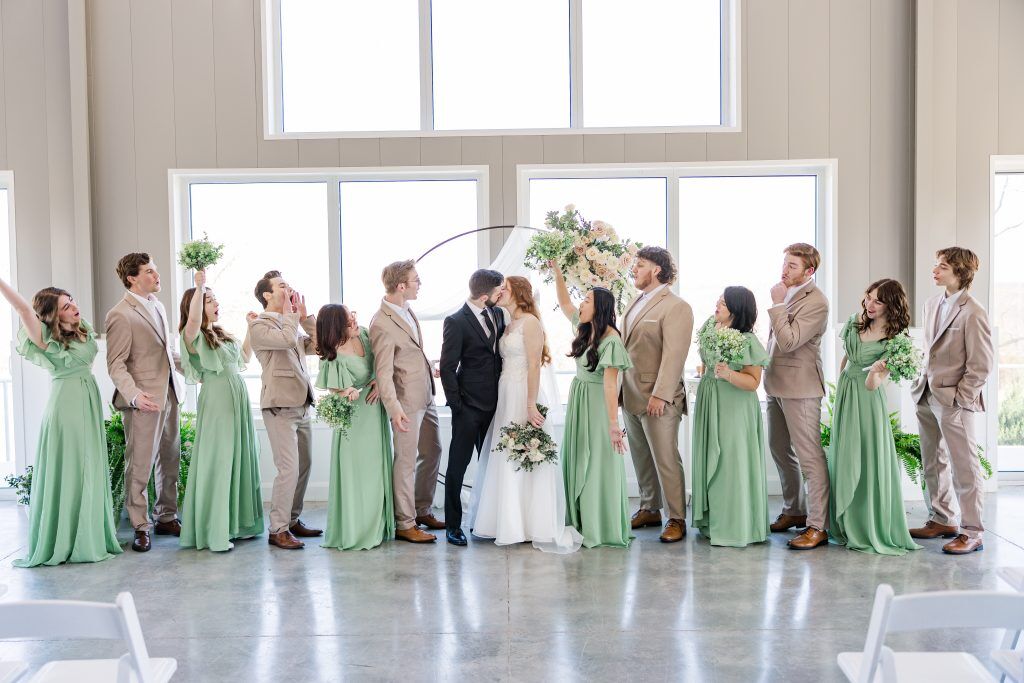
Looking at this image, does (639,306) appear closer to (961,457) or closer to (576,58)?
(961,457)

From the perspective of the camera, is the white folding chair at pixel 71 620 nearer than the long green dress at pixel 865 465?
Yes

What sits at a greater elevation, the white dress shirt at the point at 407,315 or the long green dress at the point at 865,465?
the white dress shirt at the point at 407,315

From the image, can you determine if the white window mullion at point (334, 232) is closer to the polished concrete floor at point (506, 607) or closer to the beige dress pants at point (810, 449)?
the polished concrete floor at point (506, 607)

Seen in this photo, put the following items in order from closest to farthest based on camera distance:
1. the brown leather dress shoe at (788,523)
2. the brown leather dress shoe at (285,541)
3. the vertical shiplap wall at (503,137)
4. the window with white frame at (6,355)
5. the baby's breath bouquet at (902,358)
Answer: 1. the baby's breath bouquet at (902,358)
2. the brown leather dress shoe at (285,541)
3. the brown leather dress shoe at (788,523)
4. the vertical shiplap wall at (503,137)
5. the window with white frame at (6,355)

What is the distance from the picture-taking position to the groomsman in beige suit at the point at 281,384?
5.04 meters

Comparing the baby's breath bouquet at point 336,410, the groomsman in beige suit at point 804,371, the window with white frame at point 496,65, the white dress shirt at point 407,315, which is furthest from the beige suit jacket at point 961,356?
the baby's breath bouquet at point 336,410

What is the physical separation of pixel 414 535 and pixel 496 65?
12.0 ft

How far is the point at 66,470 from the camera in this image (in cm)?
488

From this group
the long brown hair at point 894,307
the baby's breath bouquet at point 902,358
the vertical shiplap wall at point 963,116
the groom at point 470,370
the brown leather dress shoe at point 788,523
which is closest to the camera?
the baby's breath bouquet at point 902,358

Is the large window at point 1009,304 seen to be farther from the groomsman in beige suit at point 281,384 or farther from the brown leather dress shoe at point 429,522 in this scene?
the groomsman in beige suit at point 281,384

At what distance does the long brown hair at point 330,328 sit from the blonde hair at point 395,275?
0.30m

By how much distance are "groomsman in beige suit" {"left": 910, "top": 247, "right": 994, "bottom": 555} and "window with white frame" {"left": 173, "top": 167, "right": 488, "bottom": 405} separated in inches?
127

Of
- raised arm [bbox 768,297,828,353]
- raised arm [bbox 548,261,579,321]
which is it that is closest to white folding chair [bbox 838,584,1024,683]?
raised arm [bbox 768,297,828,353]

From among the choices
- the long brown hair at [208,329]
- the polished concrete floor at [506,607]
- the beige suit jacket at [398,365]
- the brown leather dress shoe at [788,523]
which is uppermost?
the long brown hair at [208,329]
